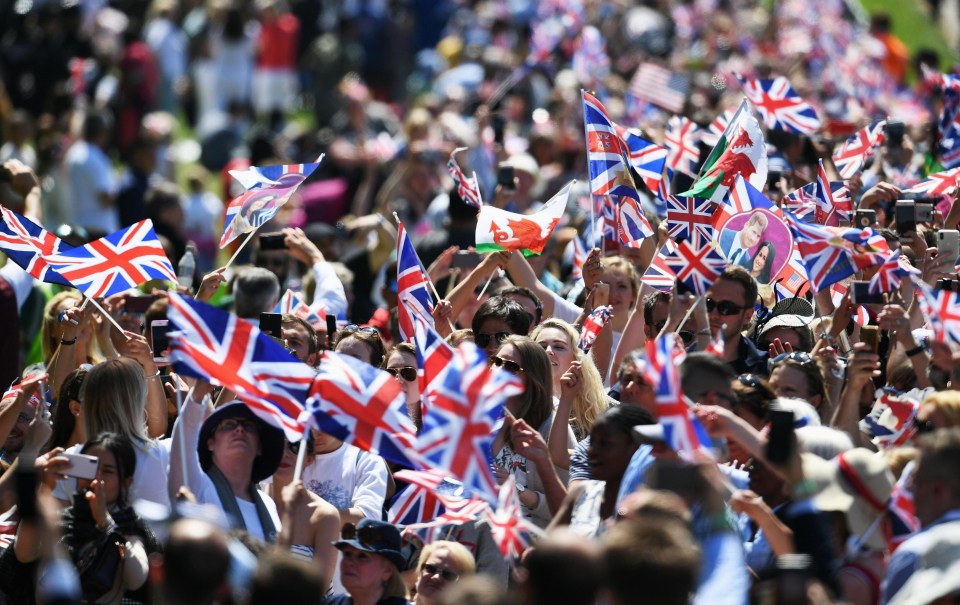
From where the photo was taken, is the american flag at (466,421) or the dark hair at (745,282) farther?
the dark hair at (745,282)

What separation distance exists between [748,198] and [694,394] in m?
2.72

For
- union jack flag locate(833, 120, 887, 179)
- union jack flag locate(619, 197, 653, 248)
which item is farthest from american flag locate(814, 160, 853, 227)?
union jack flag locate(833, 120, 887, 179)

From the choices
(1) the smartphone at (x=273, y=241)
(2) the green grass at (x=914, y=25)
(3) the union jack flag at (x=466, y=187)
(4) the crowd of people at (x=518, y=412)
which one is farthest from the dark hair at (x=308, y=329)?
(2) the green grass at (x=914, y=25)

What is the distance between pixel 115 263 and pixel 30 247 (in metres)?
0.44

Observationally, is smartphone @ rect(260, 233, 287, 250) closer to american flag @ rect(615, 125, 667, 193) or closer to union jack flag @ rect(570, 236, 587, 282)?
union jack flag @ rect(570, 236, 587, 282)

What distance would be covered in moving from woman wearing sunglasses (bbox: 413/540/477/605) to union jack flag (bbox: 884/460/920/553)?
1.52 meters

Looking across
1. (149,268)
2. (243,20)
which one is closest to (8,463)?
(149,268)

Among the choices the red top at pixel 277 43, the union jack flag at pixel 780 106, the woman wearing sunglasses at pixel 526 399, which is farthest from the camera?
the red top at pixel 277 43

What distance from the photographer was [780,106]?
12.1 metres

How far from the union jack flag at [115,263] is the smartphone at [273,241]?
1.62 metres

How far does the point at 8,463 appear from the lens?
7.86m

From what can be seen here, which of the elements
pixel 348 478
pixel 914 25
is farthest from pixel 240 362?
pixel 914 25

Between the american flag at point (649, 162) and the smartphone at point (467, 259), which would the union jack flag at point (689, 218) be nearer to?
the american flag at point (649, 162)

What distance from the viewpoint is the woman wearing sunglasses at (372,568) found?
21.2 ft
